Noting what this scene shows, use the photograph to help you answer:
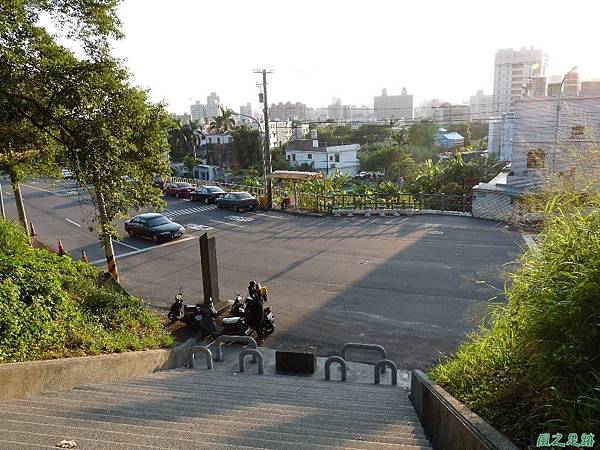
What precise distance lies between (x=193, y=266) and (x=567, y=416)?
1578 cm

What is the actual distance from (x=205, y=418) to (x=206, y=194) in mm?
27924

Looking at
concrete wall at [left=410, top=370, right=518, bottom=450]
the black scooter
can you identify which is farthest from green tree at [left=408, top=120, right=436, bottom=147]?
concrete wall at [left=410, top=370, right=518, bottom=450]

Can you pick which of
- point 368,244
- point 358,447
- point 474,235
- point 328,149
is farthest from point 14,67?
point 328,149

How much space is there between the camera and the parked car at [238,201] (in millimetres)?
28312

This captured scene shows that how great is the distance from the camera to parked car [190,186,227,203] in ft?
104

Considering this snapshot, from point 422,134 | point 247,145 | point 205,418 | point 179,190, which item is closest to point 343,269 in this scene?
point 205,418

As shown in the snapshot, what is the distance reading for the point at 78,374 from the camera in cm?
622

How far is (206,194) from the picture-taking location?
105 ft

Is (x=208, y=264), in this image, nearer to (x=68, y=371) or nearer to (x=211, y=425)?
(x=68, y=371)

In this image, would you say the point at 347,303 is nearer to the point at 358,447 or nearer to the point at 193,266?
the point at 193,266

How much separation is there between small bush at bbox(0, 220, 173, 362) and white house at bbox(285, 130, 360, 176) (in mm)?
53053

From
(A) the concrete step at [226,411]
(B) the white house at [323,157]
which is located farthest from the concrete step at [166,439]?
(B) the white house at [323,157]

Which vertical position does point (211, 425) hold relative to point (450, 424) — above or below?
below

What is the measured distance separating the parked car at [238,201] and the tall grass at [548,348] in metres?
24.0
